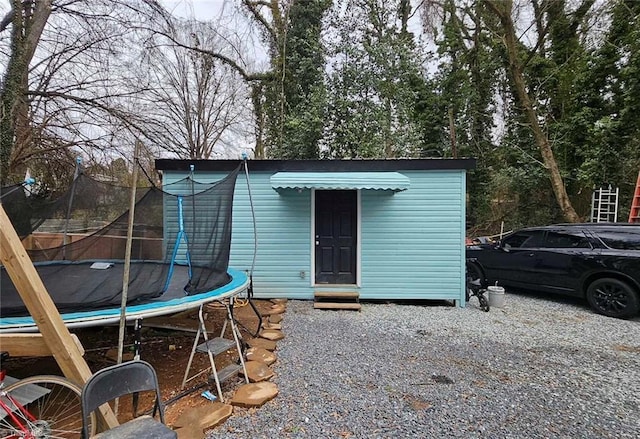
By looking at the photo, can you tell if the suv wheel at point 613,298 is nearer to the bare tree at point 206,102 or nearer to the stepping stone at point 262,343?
the stepping stone at point 262,343

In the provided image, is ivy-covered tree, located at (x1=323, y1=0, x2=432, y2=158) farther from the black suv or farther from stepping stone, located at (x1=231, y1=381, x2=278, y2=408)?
stepping stone, located at (x1=231, y1=381, x2=278, y2=408)

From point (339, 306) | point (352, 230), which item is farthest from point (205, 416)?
point (352, 230)

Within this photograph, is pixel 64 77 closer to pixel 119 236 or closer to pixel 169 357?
pixel 119 236

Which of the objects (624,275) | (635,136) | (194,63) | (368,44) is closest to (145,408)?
(624,275)

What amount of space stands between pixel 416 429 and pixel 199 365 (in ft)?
7.35

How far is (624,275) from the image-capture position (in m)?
5.18

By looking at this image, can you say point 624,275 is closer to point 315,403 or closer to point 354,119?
point 315,403

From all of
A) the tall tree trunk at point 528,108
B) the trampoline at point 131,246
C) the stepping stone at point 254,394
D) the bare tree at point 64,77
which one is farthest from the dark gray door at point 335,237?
the tall tree trunk at point 528,108

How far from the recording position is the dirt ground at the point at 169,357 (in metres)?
2.89

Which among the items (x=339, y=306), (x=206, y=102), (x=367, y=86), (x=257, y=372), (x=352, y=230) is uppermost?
(x=206, y=102)

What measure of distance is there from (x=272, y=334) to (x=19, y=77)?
6.61 metres

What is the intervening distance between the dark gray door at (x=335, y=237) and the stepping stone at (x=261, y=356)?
2.57m

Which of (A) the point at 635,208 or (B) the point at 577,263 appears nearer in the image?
(B) the point at 577,263

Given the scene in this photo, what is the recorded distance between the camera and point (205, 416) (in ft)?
8.32
